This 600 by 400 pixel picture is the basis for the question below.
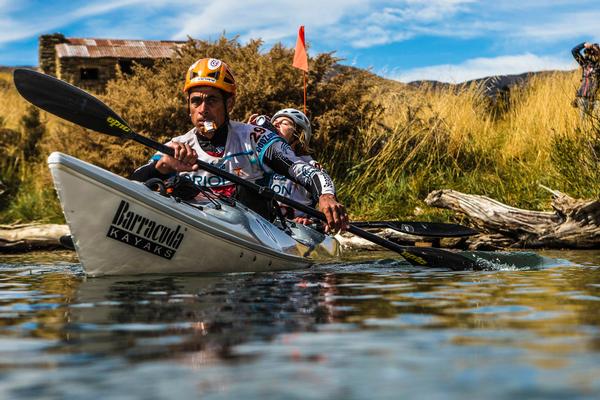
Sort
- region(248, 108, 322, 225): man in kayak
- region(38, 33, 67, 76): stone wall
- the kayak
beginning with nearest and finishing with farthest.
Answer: the kayak < region(248, 108, 322, 225): man in kayak < region(38, 33, 67, 76): stone wall

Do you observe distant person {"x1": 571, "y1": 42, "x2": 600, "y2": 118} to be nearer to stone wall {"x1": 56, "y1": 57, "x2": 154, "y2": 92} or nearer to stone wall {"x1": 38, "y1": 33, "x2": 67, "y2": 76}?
stone wall {"x1": 56, "y1": 57, "x2": 154, "y2": 92}

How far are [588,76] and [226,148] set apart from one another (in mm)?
8490

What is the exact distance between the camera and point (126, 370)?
9.62ft

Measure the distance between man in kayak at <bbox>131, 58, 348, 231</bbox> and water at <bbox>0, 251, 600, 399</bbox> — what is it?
1268 millimetres

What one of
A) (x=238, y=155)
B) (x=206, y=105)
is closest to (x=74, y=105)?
(x=206, y=105)

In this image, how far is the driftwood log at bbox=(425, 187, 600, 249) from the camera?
10.2 metres

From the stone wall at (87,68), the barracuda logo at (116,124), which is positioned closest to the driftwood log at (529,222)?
the barracuda logo at (116,124)

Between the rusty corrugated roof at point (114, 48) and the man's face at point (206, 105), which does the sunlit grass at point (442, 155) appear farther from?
the rusty corrugated roof at point (114, 48)

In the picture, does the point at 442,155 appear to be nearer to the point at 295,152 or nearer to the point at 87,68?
the point at 295,152

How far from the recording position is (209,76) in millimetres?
7359

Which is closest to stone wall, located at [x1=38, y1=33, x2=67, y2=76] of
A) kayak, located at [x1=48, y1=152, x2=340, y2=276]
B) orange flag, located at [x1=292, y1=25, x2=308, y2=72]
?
orange flag, located at [x1=292, y1=25, x2=308, y2=72]

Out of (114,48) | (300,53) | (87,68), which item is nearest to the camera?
(300,53)

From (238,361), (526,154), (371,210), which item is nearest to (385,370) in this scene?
(238,361)

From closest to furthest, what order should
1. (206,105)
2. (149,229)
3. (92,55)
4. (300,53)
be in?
1. (149,229)
2. (206,105)
3. (300,53)
4. (92,55)
